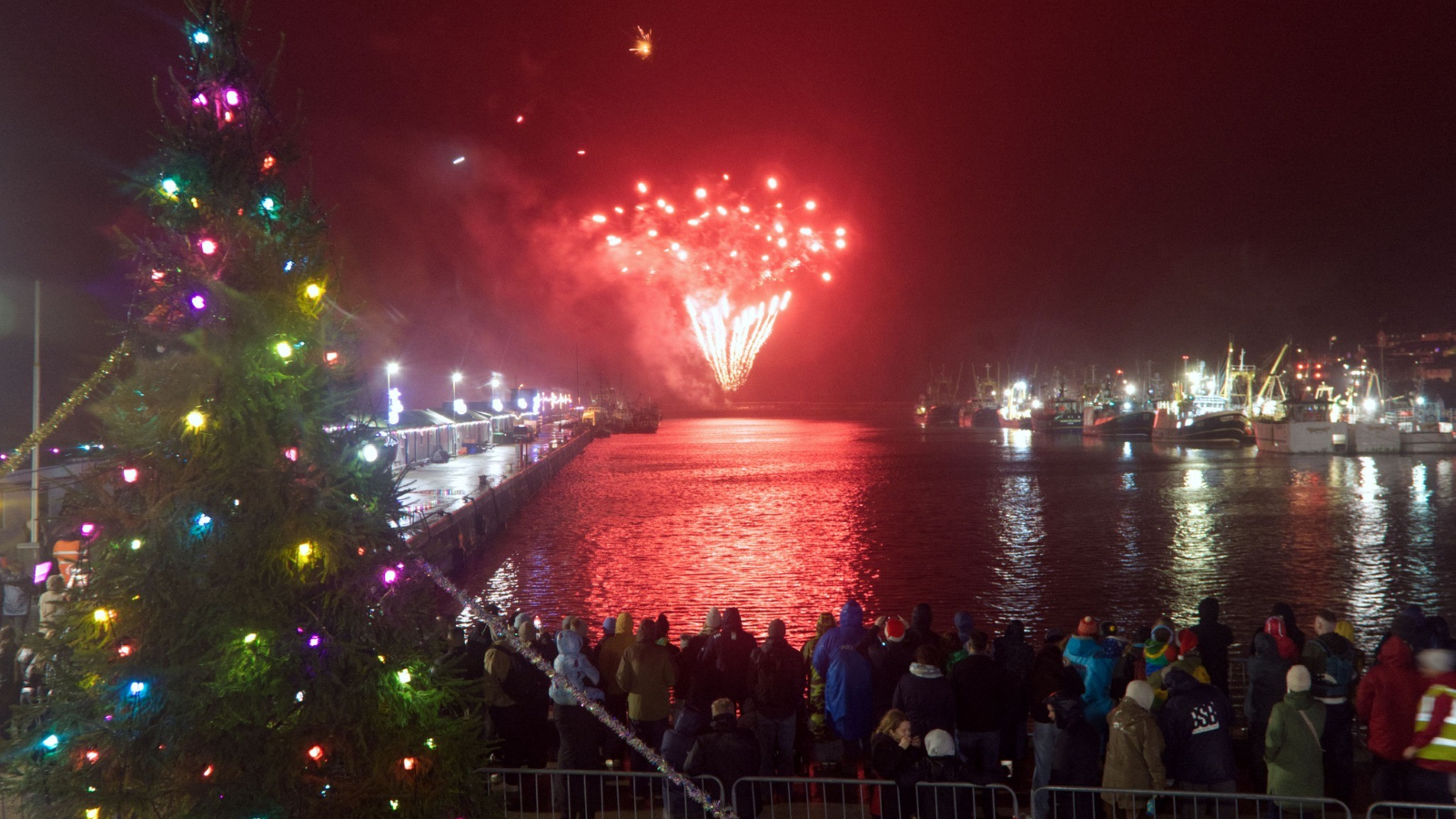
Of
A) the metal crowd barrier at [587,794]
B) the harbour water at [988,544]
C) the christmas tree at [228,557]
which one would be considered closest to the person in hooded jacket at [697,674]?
the metal crowd barrier at [587,794]

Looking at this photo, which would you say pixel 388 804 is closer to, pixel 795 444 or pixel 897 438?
pixel 795 444

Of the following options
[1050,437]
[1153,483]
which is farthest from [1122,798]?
[1050,437]

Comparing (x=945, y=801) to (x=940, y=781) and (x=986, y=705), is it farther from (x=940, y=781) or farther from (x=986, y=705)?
(x=986, y=705)

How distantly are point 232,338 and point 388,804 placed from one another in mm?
2213

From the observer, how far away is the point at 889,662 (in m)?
7.69

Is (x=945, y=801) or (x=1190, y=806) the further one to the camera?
(x=1190, y=806)

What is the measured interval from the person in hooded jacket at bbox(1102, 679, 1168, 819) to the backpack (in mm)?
1391

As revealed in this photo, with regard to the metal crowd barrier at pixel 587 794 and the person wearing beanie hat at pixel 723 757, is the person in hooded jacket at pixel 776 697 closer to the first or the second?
the metal crowd barrier at pixel 587 794

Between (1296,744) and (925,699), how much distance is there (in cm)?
217

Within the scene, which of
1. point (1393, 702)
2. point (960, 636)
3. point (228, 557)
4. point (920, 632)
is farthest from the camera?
point (960, 636)

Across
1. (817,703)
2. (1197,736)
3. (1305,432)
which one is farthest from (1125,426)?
(1197,736)

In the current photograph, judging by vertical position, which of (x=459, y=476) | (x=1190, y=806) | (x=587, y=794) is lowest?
(x=1190, y=806)

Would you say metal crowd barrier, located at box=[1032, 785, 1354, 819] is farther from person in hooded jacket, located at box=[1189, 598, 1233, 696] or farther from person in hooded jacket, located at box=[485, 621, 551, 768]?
person in hooded jacket, located at box=[485, 621, 551, 768]

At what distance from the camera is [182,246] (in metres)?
4.49
